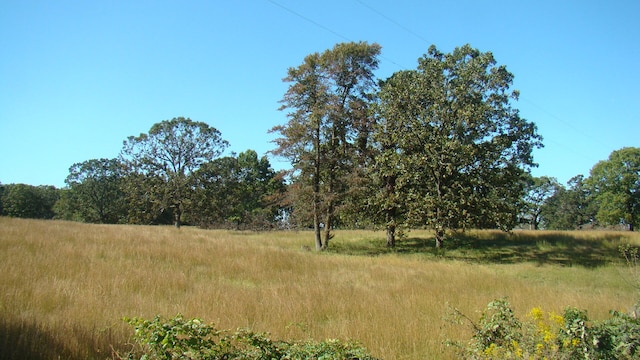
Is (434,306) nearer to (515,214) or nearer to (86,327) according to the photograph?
(86,327)

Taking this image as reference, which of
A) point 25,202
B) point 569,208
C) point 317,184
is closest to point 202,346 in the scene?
point 317,184

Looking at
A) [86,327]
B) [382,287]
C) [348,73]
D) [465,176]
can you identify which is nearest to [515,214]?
[465,176]

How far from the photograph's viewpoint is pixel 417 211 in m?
22.2

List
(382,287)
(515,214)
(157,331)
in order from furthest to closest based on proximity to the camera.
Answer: (515,214) < (382,287) < (157,331)

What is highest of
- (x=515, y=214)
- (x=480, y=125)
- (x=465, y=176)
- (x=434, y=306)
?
(x=480, y=125)

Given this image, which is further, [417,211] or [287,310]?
[417,211]

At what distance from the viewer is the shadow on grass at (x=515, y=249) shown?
21.6 meters

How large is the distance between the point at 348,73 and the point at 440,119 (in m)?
6.31

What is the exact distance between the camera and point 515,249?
81.3 ft

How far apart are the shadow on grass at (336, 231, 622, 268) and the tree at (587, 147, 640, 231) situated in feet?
99.3

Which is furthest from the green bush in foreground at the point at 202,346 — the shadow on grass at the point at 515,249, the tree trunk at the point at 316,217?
the shadow on grass at the point at 515,249

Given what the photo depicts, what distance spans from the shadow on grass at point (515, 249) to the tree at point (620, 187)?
99.3 ft

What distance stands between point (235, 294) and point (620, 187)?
60.2 metres

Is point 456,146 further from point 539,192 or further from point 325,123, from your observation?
point 539,192
